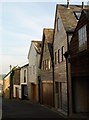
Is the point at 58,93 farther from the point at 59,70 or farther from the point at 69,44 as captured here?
the point at 69,44

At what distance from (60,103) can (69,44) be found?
20.5ft

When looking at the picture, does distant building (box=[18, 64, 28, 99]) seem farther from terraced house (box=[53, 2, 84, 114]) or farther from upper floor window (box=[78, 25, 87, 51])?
upper floor window (box=[78, 25, 87, 51])

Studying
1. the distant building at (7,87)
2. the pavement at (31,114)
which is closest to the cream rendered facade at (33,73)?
the pavement at (31,114)

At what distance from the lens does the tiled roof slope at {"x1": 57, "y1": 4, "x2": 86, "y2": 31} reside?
25.3 metres

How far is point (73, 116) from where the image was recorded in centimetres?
2188

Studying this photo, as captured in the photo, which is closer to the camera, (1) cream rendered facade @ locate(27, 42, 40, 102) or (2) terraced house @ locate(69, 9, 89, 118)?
(2) terraced house @ locate(69, 9, 89, 118)

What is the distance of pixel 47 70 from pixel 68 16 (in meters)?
8.62

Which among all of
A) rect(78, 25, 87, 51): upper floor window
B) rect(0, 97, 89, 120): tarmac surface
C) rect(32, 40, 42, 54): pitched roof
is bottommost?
rect(0, 97, 89, 120): tarmac surface

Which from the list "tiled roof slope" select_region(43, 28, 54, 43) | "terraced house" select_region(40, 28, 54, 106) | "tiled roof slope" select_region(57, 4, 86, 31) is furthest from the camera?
"tiled roof slope" select_region(43, 28, 54, 43)

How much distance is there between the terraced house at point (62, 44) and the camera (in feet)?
81.0

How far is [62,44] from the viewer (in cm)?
2609

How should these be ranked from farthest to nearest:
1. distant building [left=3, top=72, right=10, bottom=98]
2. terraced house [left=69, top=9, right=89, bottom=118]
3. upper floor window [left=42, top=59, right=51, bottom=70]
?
distant building [left=3, top=72, right=10, bottom=98] → upper floor window [left=42, top=59, right=51, bottom=70] → terraced house [left=69, top=9, right=89, bottom=118]

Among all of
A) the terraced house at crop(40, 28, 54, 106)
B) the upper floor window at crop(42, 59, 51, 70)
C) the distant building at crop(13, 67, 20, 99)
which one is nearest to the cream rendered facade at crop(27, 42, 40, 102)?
the terraced house at crop(40, 28, 54, 106)

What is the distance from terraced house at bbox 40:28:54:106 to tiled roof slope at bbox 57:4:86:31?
5.48 meters
